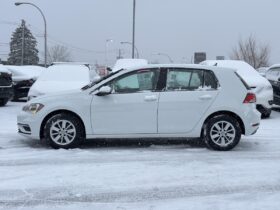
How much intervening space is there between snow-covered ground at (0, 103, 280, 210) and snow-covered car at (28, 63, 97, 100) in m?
3.85

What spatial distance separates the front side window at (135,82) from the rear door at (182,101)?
24cm

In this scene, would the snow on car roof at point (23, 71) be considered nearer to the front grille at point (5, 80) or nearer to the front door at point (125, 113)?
the front grille at point (5, 80)

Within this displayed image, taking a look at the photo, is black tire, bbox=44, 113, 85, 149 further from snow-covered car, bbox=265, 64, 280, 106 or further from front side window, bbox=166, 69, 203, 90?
snow-covered car, bbox=265, 64, 280, 106

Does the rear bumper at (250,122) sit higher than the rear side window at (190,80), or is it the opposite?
the rear side window at (190,80)

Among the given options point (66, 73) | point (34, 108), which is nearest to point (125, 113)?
point (34, 108)

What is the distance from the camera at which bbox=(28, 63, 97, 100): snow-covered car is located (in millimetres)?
13164

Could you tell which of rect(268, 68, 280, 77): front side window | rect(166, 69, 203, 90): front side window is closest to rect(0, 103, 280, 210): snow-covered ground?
rect(166, 69, 203, 90): front side window

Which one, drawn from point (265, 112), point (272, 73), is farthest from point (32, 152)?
point (272, 73)

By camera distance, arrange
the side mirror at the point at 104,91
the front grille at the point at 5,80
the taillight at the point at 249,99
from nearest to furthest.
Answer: the side mirror at the point at 104,91 < the taillight at the point at 249,99 < the front grille at the point at 5,80

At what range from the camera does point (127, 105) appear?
8.44m

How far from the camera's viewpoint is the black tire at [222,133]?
8.53 metres

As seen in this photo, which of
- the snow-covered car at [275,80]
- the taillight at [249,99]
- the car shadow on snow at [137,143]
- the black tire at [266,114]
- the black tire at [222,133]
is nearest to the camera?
the black tire at [222,133]

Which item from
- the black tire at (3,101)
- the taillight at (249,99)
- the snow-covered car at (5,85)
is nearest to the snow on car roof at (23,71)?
the black tire at (3,101)

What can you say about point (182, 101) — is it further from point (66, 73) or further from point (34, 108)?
point (66, 73)
